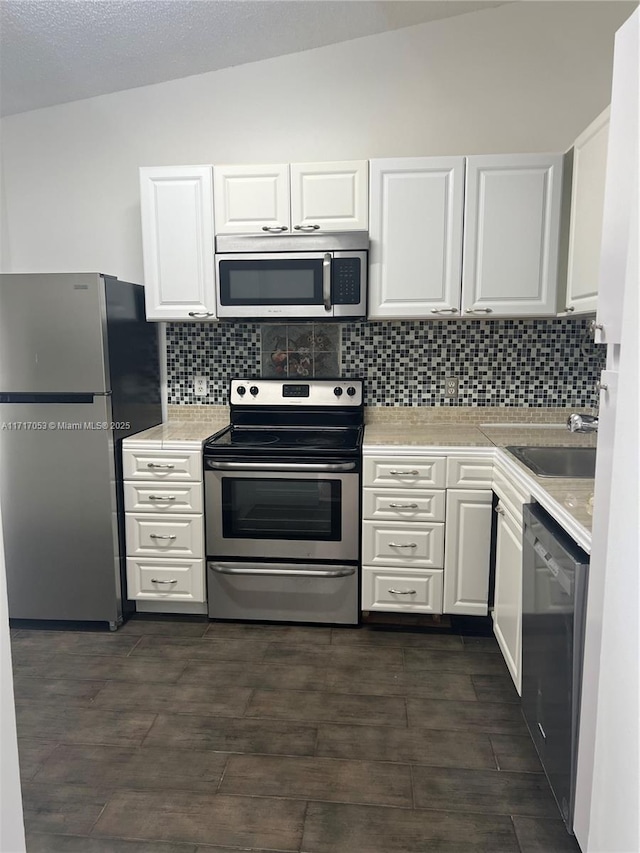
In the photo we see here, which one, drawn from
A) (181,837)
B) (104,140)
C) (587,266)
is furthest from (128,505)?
(587,266)

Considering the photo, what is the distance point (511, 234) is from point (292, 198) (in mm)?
1017

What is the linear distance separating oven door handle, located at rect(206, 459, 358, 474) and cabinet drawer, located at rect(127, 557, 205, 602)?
0.48 meters

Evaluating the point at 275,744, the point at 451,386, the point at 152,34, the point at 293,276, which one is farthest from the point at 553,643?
the point at 152,34

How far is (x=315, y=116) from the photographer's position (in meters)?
3.03

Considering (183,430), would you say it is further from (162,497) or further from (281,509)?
(281,509)

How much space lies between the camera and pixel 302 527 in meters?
2.74

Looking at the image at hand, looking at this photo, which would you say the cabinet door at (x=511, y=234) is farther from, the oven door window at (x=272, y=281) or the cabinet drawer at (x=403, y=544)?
the cabinet drawer at (x=403, y=544)

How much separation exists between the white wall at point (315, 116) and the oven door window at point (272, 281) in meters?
0.69

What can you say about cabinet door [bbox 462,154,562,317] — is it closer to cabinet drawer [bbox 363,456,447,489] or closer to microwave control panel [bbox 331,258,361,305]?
microwave control panel [bbox 331,258,361,305]

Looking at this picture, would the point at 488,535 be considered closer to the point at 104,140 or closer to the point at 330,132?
the point at 330,132

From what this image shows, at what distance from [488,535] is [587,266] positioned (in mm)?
1189

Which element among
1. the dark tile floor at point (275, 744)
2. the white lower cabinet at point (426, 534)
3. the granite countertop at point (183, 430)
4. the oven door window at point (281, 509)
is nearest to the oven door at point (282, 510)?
the oven door window at point (281, 509)

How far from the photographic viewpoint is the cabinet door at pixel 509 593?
6.89 ft

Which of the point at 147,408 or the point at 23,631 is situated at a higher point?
the point at 147,408
